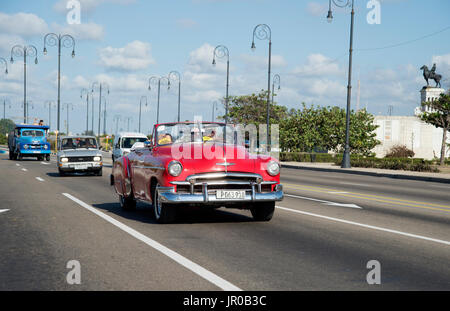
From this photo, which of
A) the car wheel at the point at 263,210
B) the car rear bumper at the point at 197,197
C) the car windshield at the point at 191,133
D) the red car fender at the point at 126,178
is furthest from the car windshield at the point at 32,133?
the car rear bumper at the point at 197,197

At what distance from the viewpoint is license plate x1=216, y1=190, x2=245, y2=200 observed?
900 cm

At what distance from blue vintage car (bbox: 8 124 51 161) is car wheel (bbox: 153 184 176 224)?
118ft

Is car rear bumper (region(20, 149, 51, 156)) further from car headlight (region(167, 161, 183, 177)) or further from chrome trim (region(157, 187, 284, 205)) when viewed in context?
car headlight (region(167, 161, 183, 177))

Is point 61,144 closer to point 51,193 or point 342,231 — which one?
point 51,193

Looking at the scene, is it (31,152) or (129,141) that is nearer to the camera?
(129,141)

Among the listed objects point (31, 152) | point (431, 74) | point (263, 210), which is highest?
point (431, 74)

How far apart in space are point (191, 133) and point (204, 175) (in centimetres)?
182

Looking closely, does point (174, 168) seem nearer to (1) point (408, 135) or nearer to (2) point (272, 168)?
(2) point (272, 168)

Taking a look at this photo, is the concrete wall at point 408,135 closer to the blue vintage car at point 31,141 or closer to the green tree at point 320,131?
the green tree at point 320,131

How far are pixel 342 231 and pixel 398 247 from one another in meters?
1.45

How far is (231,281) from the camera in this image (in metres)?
5.59

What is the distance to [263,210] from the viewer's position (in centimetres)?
1003

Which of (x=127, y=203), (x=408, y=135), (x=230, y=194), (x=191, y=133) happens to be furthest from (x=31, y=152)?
(x=408, y=135)
